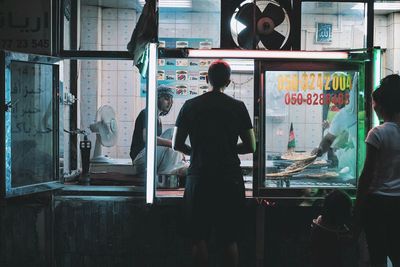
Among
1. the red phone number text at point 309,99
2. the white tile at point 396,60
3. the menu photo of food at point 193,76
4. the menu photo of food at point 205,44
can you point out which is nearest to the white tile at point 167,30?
the menu photo of food at point 205,44

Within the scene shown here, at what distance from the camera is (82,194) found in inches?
219

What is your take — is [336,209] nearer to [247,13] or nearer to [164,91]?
[247,13]

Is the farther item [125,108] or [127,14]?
[125,108]

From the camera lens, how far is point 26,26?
532cm

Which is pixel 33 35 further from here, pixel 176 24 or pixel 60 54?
pixel 176 24

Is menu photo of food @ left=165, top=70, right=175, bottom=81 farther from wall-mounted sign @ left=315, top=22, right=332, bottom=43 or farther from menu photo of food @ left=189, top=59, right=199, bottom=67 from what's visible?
wall-mounted sign @ left=315, top=22, right=332, bottom=43

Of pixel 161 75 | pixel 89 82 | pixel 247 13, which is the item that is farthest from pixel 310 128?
pixel 89 82

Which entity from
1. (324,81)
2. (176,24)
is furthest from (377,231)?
(176,24)

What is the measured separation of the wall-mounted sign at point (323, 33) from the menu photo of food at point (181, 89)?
173cm

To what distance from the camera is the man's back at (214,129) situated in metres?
4.34

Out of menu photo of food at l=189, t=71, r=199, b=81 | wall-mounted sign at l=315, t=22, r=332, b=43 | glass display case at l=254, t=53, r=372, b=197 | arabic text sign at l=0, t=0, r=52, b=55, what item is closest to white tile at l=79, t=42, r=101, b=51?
arabic text sign at l=0, t=0, r=52, b=55

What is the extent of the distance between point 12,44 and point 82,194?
5.70 ft

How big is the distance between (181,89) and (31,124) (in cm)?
195

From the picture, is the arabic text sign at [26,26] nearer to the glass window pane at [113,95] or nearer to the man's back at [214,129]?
the glass window pane at [113,95]
